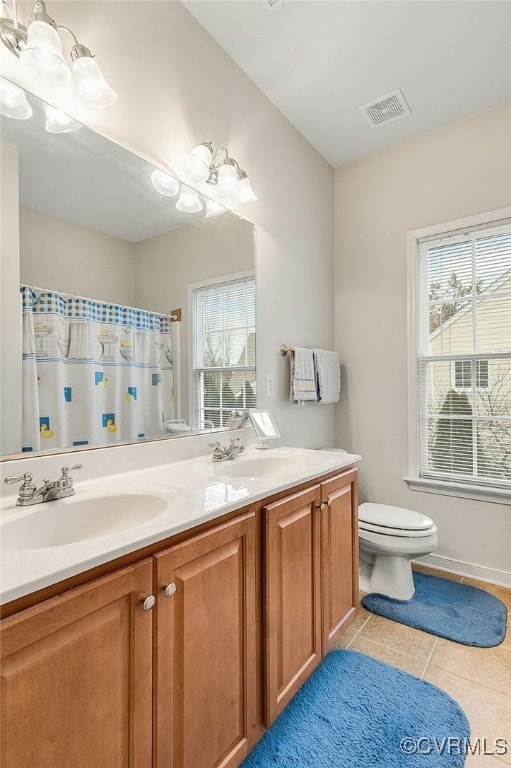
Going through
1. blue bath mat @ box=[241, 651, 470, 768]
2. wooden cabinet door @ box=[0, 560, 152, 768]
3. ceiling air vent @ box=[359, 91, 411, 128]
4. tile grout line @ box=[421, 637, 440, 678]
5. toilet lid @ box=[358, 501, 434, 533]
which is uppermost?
ceiling air vent @ box=[359, 91, 411, 128]

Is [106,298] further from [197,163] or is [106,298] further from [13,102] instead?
[197,163]

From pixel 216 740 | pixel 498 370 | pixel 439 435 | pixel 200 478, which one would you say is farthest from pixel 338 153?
pixel 216 740

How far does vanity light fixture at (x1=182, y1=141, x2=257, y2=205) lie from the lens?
163 centimetres

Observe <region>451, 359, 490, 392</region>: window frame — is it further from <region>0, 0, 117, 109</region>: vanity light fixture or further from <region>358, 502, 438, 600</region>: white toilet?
<region>0, 0, 117, 109</region>: vanity light fixture

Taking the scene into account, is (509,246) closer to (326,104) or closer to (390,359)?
(390,359)

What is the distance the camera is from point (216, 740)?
100 centimetres

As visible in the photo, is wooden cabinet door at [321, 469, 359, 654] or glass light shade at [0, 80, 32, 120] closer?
glass light shade at [0, 80, 32, 120]

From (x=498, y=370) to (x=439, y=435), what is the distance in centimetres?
54

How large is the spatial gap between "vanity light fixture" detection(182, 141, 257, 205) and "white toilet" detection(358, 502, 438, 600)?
1.84 m

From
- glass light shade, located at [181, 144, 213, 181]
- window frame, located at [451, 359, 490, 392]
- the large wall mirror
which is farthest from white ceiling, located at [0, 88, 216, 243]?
window frame, located at [451, 359, 490, 392]

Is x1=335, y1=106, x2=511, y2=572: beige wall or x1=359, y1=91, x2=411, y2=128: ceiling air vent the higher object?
x1=359, y1=91, x2=411, y2=128: ceiling air vent

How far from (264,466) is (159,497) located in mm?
744

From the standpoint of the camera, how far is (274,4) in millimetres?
1668

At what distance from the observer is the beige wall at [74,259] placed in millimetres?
1146
